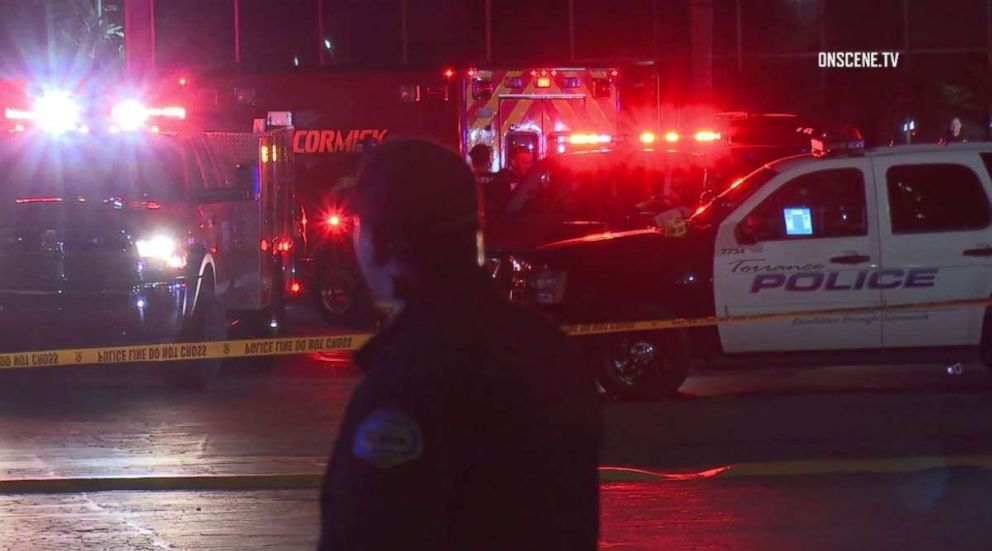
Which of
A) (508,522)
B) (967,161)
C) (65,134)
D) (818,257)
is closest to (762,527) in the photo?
(818,257)

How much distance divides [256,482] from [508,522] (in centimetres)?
614

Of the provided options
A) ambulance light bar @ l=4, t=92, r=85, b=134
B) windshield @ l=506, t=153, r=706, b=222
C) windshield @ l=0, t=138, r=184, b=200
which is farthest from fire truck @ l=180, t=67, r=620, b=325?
windshield @ l=0, t=138, r=184, b=200

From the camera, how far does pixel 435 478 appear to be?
2.42 m

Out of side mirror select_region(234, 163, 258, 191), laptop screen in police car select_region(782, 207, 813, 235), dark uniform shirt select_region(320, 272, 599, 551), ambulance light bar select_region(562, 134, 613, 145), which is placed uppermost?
ambulance light bar select_region(562, 134, 613, 145)

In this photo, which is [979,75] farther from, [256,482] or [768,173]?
[256,482]

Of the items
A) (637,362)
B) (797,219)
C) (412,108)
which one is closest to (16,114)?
(637,362)

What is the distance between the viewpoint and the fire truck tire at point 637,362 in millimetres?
10836

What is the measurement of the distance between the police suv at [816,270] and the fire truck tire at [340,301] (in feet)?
16.9

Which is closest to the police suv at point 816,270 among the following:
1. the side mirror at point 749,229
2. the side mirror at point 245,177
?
the side mirror at point 749,229

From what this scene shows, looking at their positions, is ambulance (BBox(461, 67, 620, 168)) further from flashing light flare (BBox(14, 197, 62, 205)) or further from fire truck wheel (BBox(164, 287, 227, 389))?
flashing light flare (BBox(14, 197, 62, 205))

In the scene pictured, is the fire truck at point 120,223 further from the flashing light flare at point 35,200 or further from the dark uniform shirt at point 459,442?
the dark uniform shirt at point 459,442

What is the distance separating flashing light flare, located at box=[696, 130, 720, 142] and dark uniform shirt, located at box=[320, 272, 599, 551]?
13.0 m

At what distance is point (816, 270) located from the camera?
10.8 meters

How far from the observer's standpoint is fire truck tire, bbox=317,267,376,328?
15656mm
